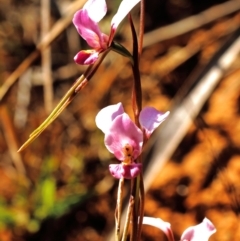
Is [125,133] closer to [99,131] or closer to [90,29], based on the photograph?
[90,29]

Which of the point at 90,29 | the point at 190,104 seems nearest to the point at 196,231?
the point at 90,29

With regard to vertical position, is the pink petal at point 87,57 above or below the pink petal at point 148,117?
above

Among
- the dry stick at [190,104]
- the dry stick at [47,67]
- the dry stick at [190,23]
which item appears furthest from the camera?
the dry stick at [190,23]

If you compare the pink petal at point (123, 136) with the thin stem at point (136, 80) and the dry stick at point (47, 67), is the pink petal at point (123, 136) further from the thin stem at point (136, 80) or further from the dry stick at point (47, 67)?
the dry stick at point (47, 67)

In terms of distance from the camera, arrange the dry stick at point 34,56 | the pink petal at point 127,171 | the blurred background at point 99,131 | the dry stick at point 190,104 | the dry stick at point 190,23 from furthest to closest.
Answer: the dry stick at point 190,23
the blurred background at point 99,131
the dry stick at point 34,56
the dry stick at point 190,104
the pink petal at point 127,171

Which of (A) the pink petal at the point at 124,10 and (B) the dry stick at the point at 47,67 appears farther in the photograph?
(B) the dry stick at the point at 47,67

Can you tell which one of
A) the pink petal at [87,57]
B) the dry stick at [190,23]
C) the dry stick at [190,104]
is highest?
the dry stick at [190,23]

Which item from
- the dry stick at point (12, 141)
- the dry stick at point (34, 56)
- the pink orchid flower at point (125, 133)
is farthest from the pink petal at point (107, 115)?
the dry stick at point (12, 141)
